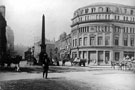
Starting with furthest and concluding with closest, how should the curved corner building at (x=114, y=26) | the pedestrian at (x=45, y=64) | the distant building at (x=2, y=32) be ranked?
the curved corner building at (x=114, y=26) → the distant building at (x=2, y=32) → the pedestrian at (x=45, y=64)

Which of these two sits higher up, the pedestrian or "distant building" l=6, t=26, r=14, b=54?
"distant building" l=6, t=26, r=14, b=54

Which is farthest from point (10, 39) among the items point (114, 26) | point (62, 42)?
point (114, 26)

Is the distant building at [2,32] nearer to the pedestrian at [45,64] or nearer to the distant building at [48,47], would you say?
the distant building at [48,47]

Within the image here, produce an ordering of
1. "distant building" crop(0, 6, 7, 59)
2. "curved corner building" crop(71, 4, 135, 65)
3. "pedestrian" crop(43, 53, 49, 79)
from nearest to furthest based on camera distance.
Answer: "pedestrian" crop(43, 53, 49, 79)
"distant building" crop(0, 6, 7, 59)
"curved corner building" crop(71, 4, 135, 65)

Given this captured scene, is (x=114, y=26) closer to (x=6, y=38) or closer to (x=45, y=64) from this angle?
(x=45, y=64)

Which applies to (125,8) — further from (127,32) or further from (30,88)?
(30,88)

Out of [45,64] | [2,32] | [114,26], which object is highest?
[114,26]

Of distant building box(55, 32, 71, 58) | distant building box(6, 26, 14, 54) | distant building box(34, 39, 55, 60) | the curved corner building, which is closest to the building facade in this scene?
distant building box(34, 39, 55, 60)

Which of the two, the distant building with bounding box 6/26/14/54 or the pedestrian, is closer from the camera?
the pedestrian

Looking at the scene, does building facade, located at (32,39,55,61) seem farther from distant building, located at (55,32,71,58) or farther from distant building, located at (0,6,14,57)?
distant building, located at (0,6,14,57)

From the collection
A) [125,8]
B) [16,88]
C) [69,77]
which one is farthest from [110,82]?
[16,88]

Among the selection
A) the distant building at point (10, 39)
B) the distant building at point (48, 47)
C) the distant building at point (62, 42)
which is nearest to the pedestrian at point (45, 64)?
the distant building at point (48, 47)

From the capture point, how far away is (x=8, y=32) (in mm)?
3035

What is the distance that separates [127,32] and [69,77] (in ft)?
3.40
